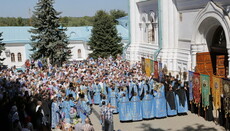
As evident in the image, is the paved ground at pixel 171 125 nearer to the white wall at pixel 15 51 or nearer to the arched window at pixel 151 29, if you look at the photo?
the arched window at pixel 151 29

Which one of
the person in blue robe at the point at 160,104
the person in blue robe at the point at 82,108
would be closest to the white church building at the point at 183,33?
the person in blue robe at the point at 160,104

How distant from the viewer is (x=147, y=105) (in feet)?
39.7

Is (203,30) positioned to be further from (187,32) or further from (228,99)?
(228,99)

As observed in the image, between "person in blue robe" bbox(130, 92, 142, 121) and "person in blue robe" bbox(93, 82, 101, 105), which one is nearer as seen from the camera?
"person in blue robe" bbox(130, 92, 142, 121)

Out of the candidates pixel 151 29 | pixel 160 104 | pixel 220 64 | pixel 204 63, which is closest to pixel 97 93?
pixel 160 104

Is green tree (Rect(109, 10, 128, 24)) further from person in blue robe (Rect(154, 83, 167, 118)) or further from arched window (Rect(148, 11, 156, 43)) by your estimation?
person in blue robe (Rect(154, 83, 167, 118))

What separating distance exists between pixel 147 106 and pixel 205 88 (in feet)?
8.12

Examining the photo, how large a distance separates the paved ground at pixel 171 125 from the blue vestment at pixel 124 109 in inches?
9.9

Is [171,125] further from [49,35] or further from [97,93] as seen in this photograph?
[49,35]

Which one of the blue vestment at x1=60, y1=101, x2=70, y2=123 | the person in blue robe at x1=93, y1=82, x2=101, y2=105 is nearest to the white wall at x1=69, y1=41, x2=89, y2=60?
the person in blue robe at x1=93, y1=82, x2=101, y2=105

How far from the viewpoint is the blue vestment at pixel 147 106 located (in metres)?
12.0

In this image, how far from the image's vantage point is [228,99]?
9.94 metres

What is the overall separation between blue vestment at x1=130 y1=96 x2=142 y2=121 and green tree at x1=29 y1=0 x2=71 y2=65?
17.9 metres

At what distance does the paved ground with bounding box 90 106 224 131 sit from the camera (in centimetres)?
1095
